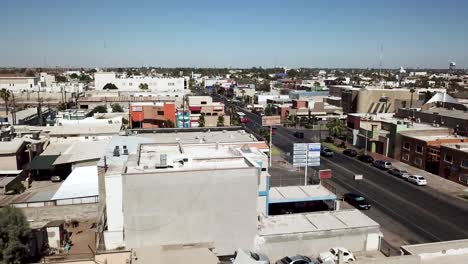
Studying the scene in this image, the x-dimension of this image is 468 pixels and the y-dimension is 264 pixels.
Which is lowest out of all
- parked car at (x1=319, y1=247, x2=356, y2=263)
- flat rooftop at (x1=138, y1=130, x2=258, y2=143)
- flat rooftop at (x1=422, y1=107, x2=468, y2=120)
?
parked car at (x1=319, y1=247, x2=356, y2=263)

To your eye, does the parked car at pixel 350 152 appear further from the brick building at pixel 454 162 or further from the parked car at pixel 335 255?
the parked car at pixel 335 255

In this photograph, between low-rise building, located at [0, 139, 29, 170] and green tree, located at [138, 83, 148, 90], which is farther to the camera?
green tree, located at [138, 83, 148, 90]

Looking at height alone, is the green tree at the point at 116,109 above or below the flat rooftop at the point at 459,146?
above

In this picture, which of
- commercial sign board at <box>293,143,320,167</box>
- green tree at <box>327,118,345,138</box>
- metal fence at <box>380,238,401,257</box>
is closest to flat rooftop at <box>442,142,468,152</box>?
commercial sign board at <box>293,143,320,167</box>

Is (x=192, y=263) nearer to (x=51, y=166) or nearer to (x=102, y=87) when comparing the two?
(x=51, y=166)

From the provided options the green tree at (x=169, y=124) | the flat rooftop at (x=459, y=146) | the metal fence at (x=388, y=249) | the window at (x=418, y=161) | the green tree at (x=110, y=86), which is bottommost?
the metal fence at (x=388, y=249)

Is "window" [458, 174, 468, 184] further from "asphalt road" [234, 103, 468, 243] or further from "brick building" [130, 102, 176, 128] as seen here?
"brick building" [130, 102, 176, 128]

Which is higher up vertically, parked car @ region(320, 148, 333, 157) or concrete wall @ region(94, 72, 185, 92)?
concrete wall @ region(94, 72, 185, 92)

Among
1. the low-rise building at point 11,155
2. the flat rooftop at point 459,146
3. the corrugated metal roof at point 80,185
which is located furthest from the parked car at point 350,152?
the low-rise building at point 11,155
